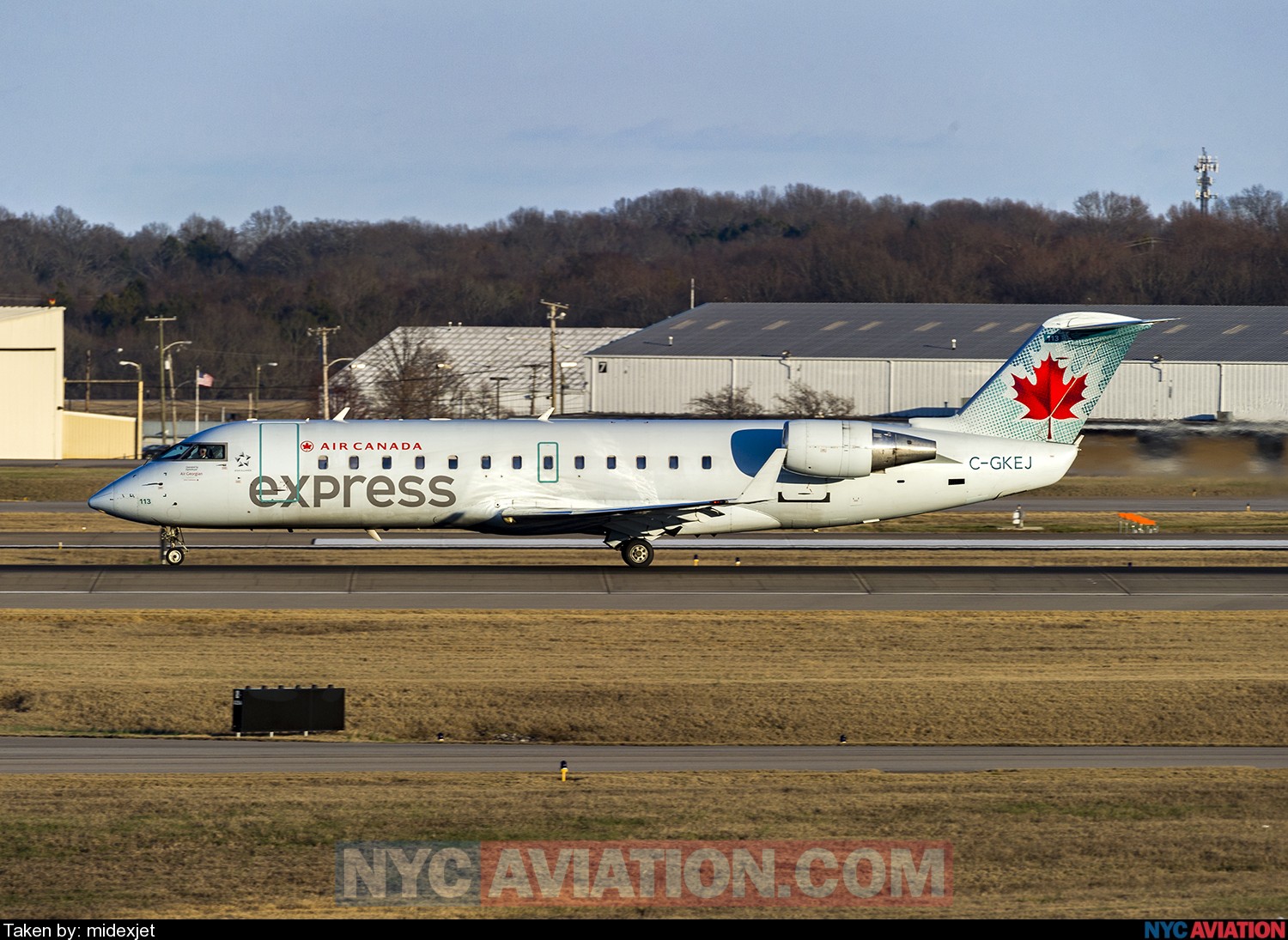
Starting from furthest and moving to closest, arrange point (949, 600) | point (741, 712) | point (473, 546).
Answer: point (473, 546)
point (949, 600)
point (741, 712)

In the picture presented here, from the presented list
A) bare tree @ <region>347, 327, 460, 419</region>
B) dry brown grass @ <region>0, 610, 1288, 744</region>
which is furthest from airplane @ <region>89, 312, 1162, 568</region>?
bare tree @ <region>347, 327, 460, 419</region>

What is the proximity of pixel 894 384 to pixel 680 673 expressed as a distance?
235ft

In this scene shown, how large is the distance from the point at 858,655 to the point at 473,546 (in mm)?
16850

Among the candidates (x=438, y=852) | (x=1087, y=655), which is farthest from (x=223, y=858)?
(x=1087, y=655)

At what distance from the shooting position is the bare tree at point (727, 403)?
92500 millimetres

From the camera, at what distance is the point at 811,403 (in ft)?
293

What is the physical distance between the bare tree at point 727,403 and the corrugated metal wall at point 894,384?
2.37ft

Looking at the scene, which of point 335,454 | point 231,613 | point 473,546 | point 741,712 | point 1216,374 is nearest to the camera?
point 741,712

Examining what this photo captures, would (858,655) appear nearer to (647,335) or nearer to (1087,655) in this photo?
(1087,655)

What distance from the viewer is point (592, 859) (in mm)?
15094

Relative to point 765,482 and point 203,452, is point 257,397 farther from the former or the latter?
point 765,482

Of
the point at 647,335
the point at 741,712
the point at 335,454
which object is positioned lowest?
the point at 741,712

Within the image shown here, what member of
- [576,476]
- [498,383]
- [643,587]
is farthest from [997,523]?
[498,383]

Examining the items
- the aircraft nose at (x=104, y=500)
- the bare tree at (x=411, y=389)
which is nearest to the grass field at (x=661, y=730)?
the aircraft nose at (x=104, y=500)
